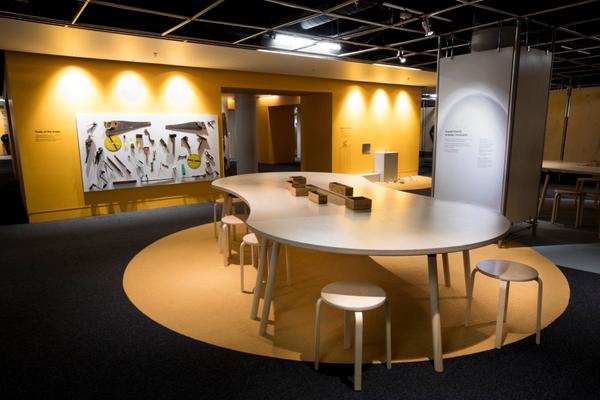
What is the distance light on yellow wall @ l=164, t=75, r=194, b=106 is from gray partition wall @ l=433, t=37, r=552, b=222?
4694mm

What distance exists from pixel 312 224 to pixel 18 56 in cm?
607

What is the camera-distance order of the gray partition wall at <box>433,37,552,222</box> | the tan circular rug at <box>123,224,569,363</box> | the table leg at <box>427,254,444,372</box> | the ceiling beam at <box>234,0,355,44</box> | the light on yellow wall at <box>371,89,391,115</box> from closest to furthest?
the table leg at <box>427,254,444,372</box>, the tan circular rug at <box>123,224,569,363</box>, the ceiling beam at <box>234,0,355,44</box>, the gray partition wall at <box>433,37,552,222</box>, the light on yellow wall at <box>371,89,391,115</box>

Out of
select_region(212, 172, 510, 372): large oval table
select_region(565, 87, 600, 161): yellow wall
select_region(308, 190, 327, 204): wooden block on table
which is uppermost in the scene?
select_region(565, 87, 600, 161): yellow wall

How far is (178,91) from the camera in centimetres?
767

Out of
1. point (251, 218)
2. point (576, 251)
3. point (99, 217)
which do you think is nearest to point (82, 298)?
point (251, 218)

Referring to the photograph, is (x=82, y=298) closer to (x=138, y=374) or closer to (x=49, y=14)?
(x=138, y=374)

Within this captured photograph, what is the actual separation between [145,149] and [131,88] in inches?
43.5

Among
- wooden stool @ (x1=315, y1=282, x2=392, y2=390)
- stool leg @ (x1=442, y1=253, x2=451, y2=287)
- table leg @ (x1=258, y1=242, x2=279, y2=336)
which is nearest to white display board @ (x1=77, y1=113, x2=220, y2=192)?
table leg @ (x1=258, y1=242, x2=279, y2=336)

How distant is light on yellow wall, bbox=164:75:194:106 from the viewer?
24.8 feet

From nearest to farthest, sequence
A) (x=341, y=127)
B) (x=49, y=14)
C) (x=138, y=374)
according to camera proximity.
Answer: (x=138, y=374) < (x=49, y=14) < (x=341, y=127)

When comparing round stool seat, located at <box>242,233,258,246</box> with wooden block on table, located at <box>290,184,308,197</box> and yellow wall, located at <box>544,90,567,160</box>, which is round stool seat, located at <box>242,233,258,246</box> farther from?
yellow wall, located at <box>544,90,567,160</box>

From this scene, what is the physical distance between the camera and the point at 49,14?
4695 millimetres

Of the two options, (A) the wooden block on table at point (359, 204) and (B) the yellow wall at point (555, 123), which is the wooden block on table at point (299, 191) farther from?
(B) the yellow wall at point (555, 123)

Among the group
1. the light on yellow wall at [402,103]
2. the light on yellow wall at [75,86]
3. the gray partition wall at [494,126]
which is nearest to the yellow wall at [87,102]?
the light on yellow wall at [75,86]
